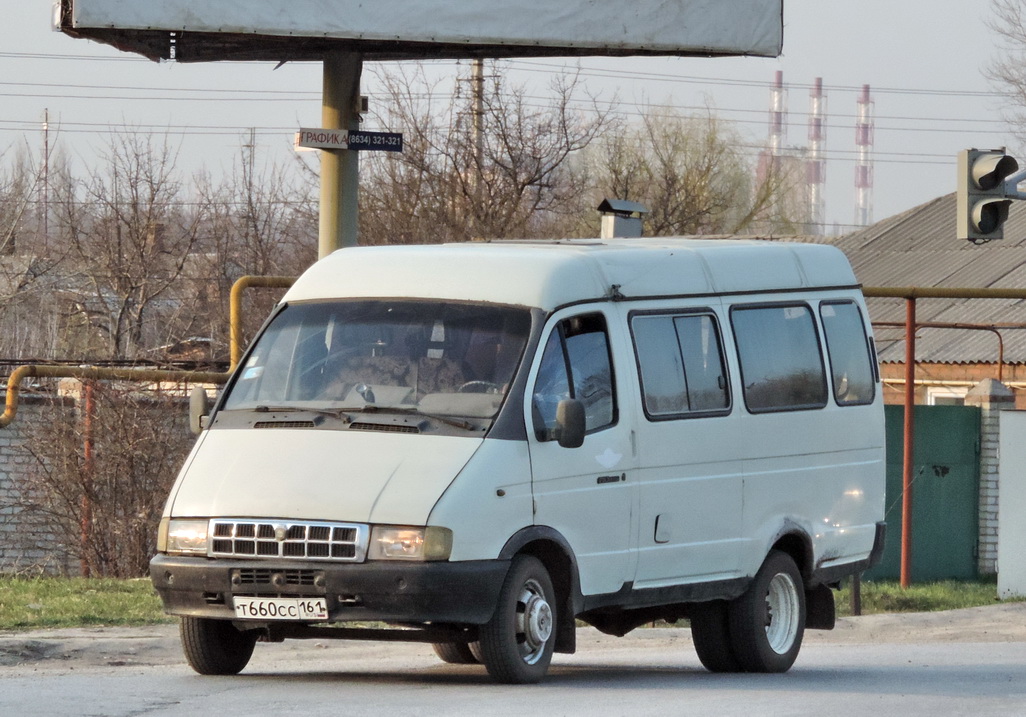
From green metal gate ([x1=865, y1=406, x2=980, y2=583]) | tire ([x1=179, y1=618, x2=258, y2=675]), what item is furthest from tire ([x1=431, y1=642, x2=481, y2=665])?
green metal gate ([x1=865, y1=406, x2=980, y2=583])

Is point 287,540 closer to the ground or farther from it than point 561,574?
farther from it

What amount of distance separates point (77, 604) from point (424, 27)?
24.3 ft

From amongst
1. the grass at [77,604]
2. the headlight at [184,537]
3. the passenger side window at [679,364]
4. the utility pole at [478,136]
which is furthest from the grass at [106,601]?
the utility pole at [478,136]

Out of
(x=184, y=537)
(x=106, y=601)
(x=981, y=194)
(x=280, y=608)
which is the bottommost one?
(x=106, y=601)

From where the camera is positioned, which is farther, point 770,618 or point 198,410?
point 770,618

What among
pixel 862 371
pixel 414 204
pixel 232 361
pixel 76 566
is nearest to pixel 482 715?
pixel 862 371

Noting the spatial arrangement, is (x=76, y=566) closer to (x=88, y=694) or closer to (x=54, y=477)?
(x=54, y=477)

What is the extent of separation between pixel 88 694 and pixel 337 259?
2.61 m

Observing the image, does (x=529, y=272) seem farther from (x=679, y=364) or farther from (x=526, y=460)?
(x=679, y=364)

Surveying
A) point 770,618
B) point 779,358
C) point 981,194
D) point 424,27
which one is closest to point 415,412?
point 779,358

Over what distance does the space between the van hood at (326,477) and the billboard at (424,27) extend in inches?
369

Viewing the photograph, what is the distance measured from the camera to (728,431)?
9.48 metres

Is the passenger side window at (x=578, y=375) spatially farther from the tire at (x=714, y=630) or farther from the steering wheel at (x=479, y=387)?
the tire at (x=714, y=630)

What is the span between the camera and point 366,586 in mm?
7559
